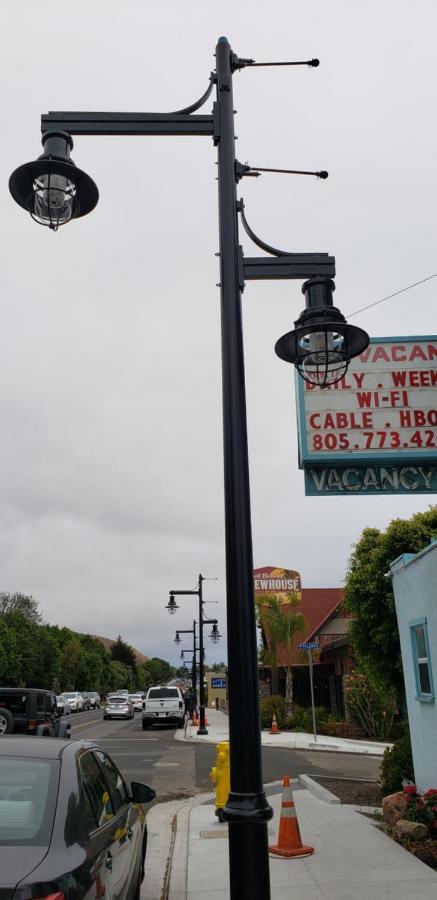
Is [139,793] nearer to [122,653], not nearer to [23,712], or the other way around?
[23,712]

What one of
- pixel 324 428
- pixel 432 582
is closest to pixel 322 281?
pixel 324 428

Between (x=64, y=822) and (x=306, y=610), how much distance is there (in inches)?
1532

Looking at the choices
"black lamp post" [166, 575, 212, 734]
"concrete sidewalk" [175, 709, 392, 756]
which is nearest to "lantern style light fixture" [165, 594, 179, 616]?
"black lamp post" [166, 575, 212, 734]

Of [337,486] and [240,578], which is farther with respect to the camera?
[337,486]

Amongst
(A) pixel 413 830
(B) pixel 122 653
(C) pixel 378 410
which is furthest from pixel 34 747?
(B) pixel 122 653

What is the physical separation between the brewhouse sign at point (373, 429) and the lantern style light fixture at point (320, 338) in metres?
3.58

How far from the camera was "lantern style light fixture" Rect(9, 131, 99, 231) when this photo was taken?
4.27 m

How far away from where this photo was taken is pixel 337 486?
8.37 metres

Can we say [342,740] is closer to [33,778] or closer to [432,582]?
[432,582]

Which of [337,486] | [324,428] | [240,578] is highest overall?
[324,428]

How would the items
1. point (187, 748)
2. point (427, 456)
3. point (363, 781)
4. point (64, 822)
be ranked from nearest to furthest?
point (64, 822), point (427, 456), point (363, 781), point (187, 748)

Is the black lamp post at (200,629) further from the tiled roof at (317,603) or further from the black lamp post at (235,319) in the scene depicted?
the black lamp post at (235,319)

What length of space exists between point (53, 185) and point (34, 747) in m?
3.21

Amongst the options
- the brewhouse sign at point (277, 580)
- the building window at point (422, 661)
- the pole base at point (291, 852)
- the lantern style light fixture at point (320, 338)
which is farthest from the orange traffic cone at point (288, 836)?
the brewhouse sign at point (277, 580)
